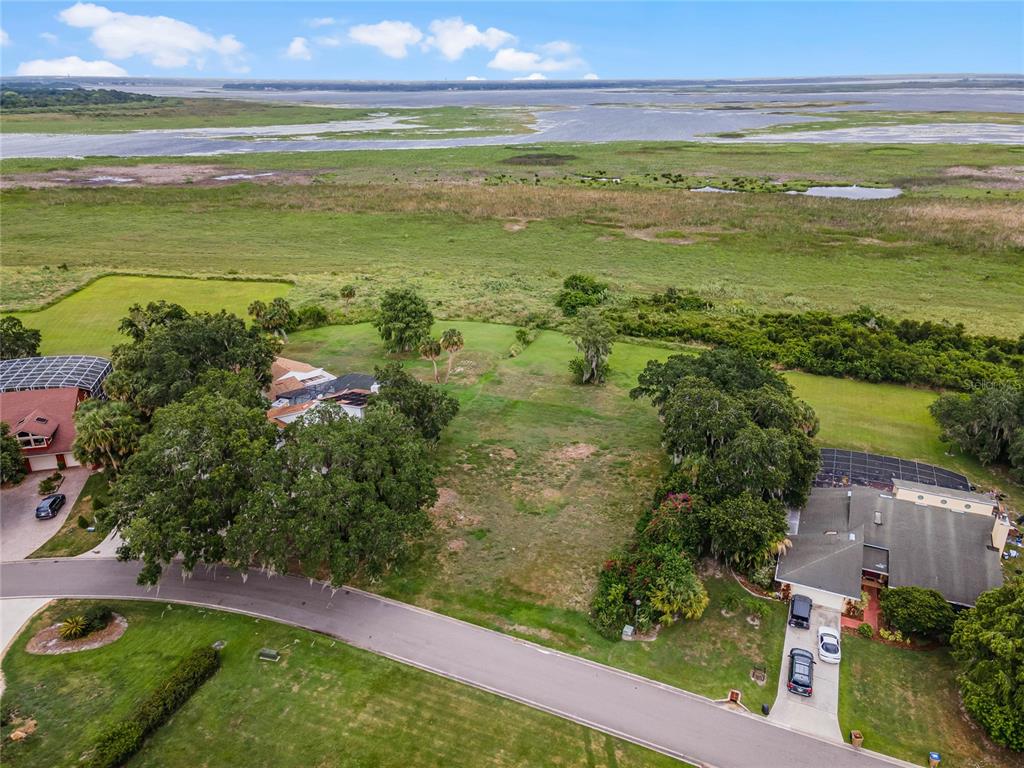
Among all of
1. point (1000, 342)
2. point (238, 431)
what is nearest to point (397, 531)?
point (238, 431)

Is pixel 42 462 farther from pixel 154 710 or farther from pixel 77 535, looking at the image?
pixel 154 710

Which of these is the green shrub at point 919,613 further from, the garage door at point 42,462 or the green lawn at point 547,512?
the garage door at point 42,462

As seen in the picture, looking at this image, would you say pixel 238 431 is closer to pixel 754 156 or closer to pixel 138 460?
pixel 138 460

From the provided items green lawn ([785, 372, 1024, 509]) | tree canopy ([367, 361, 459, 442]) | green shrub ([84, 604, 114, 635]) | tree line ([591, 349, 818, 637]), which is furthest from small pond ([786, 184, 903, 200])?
green shrub ([84, 604, 114, 635])

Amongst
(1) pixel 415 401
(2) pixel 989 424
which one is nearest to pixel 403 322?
(1) pixel 415 401

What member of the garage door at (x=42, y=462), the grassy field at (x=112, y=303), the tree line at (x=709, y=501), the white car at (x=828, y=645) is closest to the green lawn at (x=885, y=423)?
the tree line at (x=709, y=501)

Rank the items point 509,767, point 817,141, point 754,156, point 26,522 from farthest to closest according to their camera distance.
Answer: point 817,141 → point 754,156 → point 26,522 → point 509,767
